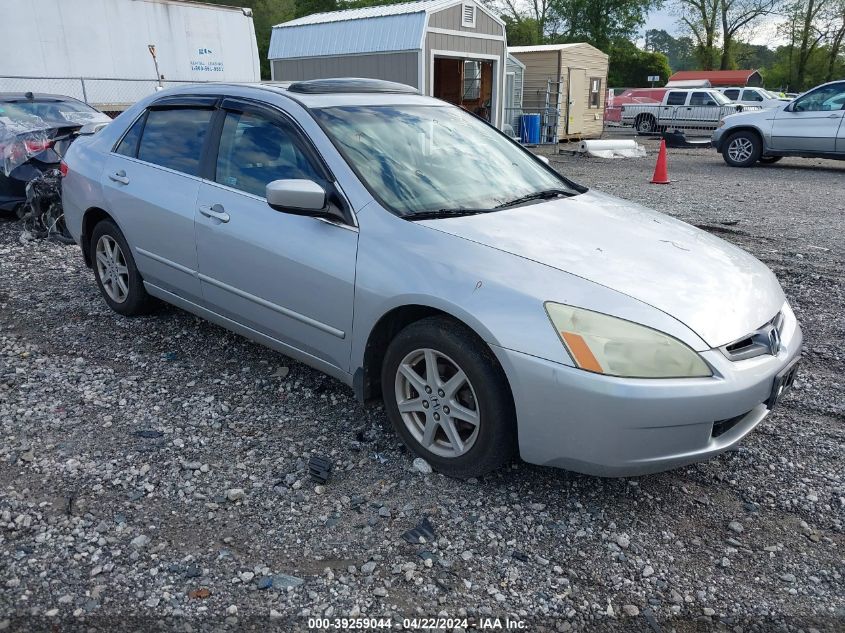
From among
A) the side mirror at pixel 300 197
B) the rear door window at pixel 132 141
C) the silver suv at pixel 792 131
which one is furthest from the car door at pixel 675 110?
the side mirror at pixel 300 197

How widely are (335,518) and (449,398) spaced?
27.5 inches

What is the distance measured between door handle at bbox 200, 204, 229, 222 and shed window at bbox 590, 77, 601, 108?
79.0ft

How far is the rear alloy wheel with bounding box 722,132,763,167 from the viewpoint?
599 inches

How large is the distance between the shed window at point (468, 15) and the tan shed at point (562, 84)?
177 inches

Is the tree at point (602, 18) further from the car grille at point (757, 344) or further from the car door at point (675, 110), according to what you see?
the car grille at point (757, 344)

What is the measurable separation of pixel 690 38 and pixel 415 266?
223ft

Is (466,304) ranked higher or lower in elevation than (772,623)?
higher

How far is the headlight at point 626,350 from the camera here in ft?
8.49

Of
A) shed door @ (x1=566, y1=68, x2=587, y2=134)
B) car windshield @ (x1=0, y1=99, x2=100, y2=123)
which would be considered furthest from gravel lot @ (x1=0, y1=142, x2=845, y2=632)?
shed door @ (x1=566, y1=68, x2=587, y2=134)

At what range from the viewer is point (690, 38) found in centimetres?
6169

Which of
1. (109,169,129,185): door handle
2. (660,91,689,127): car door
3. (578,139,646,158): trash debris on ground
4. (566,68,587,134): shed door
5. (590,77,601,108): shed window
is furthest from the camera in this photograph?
(590,77,601,108): shed window

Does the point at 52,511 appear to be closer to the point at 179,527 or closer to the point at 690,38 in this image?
the point at 179,527

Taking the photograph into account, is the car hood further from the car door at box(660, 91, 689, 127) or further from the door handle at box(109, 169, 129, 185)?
the car door at box(660, 91, 689, 127)

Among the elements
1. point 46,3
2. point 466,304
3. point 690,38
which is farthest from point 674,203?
point 690,38
